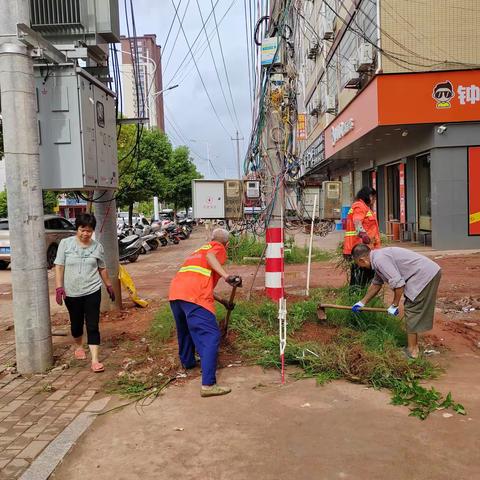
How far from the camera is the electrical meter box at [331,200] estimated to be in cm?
1257

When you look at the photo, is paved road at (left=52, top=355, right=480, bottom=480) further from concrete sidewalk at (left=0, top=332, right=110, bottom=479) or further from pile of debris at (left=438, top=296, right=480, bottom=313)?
pile of debris at (left=438, top=296, right=480, bottom=313)

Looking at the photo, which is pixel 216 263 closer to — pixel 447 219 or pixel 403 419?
pixel 403 419

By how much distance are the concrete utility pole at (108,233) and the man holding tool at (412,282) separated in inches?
158

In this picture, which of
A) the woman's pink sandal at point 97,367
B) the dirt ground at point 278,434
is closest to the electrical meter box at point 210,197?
the dirt ground at point 278,434

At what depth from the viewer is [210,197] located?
11.5 metres

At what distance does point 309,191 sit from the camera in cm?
1499

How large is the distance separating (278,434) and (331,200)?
30.7 ft

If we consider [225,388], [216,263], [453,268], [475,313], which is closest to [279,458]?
[225,388]

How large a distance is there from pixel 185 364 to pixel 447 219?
1249 centimetres

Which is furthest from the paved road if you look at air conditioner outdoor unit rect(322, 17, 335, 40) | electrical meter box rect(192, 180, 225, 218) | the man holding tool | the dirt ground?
air conditioner outdoor unit rect(322, 17, 335, 40)

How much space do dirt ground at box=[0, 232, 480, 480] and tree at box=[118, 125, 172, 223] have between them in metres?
16.7

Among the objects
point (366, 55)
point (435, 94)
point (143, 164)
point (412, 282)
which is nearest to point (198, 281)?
point (412, 282)

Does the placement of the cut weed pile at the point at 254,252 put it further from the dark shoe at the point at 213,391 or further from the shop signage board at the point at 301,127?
the dark shoe at the point at 213,391

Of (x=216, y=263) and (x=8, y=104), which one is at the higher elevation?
(x=8, y=104)
